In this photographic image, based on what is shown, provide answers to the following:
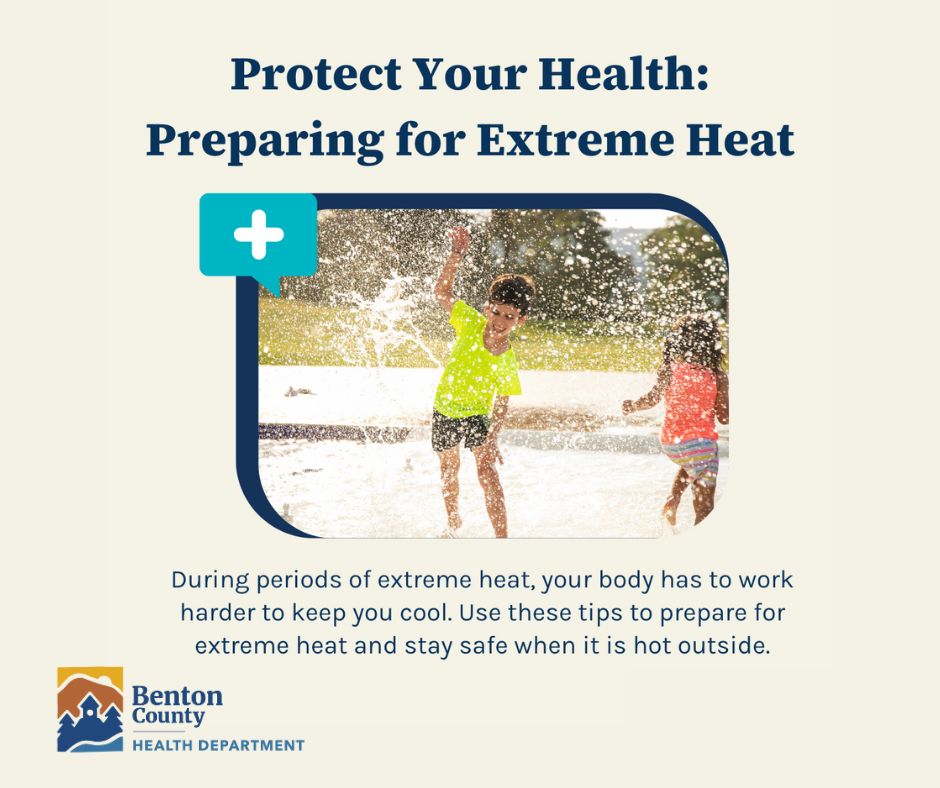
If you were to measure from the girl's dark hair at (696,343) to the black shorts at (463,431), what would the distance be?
79 cm

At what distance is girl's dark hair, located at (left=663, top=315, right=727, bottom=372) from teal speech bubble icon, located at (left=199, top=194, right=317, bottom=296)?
1445mm

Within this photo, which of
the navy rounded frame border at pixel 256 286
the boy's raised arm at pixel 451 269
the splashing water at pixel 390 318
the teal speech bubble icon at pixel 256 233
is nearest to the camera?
the teal speech bubble icon at pixel 256 233

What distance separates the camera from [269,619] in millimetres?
2996

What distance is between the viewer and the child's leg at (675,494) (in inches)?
137

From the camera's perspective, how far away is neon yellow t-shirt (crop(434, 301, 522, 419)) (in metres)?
3.43

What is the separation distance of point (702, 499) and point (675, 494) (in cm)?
11

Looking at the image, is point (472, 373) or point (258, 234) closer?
point (258, 234)

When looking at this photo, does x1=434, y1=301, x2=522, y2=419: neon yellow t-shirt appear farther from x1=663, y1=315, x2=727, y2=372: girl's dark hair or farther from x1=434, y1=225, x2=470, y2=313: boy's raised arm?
x1=663, y1=315, x2=727, y2=372: girl's dark hair

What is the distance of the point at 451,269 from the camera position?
3.42 m

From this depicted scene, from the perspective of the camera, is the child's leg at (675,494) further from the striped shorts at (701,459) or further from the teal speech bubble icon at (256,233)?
the teal speech bubble icon at (256,233)

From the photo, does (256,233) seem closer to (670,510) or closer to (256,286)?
(256,286)

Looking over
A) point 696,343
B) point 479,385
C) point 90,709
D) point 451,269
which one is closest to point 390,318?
point 451,269

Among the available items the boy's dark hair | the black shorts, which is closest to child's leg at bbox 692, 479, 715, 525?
the black shorts

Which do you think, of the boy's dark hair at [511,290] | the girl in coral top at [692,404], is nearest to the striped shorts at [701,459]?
the girl in coral top at [692,404]
